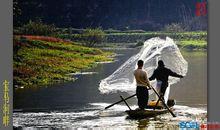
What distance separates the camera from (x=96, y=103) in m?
7.48

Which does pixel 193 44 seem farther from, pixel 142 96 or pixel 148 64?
pixel 142 96

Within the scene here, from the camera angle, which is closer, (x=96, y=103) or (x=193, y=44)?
(x=96, y=103)

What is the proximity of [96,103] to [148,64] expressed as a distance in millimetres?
850

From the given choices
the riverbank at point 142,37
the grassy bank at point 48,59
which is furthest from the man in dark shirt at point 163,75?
the grassy bank at point 48,59

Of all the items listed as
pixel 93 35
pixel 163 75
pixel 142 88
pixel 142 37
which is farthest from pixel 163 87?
pixel 93 35

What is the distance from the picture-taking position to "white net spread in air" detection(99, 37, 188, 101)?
24.8ft

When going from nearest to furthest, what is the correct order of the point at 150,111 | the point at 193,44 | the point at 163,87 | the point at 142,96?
the point at 150,111 < the point at 142,96 < the point at 163,87 < the point at 193,44

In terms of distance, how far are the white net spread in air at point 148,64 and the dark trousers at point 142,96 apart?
0.15 metres

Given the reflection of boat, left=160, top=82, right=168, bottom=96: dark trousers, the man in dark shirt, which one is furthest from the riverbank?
the reflection of boat

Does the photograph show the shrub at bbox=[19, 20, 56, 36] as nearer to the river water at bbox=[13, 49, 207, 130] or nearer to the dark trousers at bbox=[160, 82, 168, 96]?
the river water at bbox=[13, 49, 207, 130]

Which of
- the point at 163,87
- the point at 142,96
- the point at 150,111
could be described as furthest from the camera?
the point at 163,87

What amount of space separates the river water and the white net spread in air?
67mm

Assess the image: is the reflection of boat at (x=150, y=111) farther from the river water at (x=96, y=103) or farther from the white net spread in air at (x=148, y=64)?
the white net spread in air at (x=148, y=64)

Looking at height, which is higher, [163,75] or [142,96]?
[163,75]
